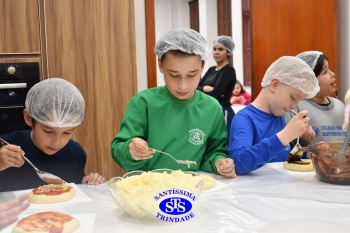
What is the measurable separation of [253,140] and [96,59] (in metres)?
1.26

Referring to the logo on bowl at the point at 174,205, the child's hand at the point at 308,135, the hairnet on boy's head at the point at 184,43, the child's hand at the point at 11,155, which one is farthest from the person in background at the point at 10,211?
the child's hand at the point at 308,135

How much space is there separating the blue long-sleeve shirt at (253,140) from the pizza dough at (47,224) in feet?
2.57

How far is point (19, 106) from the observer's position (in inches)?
96.8

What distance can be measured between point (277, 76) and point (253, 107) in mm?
189

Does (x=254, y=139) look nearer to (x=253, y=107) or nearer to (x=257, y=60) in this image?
(x=253, y=107)

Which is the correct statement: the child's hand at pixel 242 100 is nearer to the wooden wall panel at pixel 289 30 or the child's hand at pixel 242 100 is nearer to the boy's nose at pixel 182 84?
the wooden wall panel at pixel 289 30

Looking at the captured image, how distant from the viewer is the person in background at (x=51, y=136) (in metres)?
1.66

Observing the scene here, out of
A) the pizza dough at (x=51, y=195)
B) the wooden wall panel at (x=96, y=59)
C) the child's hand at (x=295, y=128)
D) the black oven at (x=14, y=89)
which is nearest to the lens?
the pizza dough at (x=51, y=195)

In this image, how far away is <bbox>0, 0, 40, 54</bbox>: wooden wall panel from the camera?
2.40 meters

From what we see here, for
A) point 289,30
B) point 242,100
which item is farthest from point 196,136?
point 242,100

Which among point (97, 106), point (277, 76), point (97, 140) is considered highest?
point (277, 76)

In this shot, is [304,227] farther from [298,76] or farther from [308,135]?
[298,76]

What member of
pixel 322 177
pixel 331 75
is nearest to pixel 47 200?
pixel 322 177

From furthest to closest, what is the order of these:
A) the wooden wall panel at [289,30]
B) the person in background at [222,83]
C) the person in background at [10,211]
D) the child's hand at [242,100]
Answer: the child's hand at [242,100], the person in background at [222,83], the wooden wall panel at [289,30], the person in background at [10,211]
